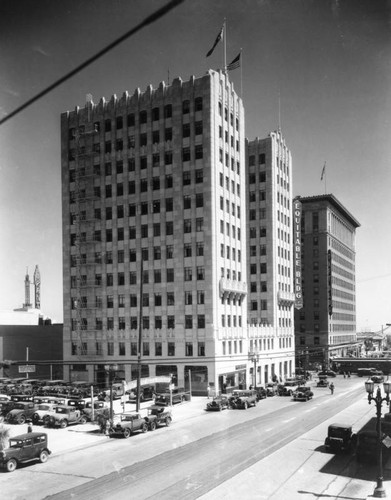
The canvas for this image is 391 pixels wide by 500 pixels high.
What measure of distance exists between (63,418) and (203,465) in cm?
1830

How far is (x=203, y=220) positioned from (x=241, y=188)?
11.8 metres

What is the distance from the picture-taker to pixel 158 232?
232 ft

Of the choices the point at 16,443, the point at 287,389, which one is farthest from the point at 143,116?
the point at 16,443

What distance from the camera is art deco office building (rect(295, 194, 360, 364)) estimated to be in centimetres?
12175

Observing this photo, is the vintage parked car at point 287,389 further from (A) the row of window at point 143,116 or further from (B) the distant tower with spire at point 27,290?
(B) the distant tower with spire at point 27,290

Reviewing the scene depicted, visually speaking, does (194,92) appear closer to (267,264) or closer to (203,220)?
(203,220)

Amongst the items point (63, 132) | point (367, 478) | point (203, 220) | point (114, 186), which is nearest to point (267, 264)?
point (203, 220)

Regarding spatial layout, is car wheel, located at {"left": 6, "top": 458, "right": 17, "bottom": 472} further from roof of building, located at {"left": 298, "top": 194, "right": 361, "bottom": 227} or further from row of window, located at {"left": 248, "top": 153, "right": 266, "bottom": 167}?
roof of building, located at {"left": 298, "top": 194, "right": 361, "bottom": 227}

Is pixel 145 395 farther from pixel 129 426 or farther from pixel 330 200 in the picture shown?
pixel 330 200

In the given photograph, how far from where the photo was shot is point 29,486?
75.7 feet

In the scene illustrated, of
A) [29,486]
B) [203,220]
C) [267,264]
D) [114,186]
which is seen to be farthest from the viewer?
[267,264]

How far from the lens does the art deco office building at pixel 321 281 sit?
122 meters

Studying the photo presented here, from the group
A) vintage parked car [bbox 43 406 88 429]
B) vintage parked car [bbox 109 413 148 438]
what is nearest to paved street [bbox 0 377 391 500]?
vintage parked car [bbox 109 413 148 438]

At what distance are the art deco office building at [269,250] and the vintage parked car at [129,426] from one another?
51.6m
